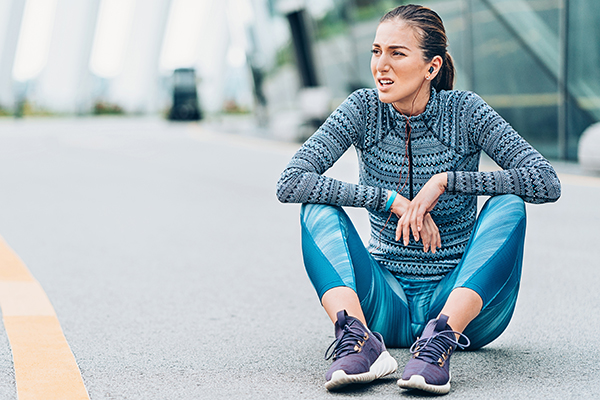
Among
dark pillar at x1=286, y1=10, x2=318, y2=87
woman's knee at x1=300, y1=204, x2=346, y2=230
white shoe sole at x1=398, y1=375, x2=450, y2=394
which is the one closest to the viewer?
white shoe sole at x1=398, y1=375, x2=450, y2=394

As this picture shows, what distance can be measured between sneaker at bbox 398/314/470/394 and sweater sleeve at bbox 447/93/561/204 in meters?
0.54

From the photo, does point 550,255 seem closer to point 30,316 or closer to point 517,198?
point 517,198

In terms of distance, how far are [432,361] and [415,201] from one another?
24.8 inches

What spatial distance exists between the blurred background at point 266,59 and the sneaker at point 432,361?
1006 cm

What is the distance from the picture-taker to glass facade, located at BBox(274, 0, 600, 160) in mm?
11992

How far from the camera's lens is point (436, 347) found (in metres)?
2.57

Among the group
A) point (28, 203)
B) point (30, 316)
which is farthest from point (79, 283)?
point (28, 203)

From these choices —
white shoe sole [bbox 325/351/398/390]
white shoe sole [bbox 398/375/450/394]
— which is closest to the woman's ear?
Result: white shoe sole [bbox 325/351/398/390]

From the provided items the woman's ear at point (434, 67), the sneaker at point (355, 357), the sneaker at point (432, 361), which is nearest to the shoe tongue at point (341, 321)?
the sneaker at point (355, 357)

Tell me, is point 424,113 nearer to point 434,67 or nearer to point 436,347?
point 434,67

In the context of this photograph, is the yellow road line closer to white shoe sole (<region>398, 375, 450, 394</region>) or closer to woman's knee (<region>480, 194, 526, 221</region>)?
white shoe sole (<region>398, 375, 450, 394</region>)

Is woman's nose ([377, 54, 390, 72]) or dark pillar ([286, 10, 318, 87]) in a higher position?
dark pillar ([286, 10, 318, 87])

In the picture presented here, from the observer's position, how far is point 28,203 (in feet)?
28.6

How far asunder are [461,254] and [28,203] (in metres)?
6.56
